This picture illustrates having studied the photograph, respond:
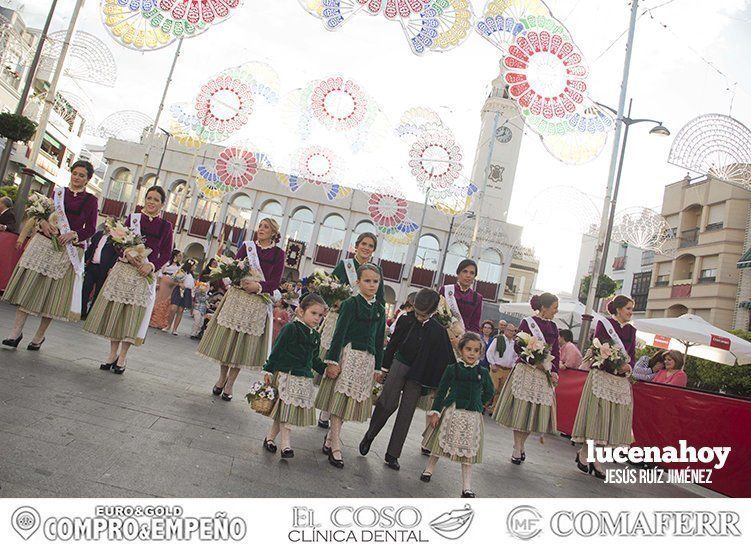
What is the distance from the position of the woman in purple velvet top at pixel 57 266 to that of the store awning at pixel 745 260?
32355 millimetres

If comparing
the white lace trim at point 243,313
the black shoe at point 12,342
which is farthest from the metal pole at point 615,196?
the black shoe at point 12,342

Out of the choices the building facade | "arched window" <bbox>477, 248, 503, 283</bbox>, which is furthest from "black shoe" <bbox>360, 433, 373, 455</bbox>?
"arched window" <bbox>477, 248, 503, 283</bbox>

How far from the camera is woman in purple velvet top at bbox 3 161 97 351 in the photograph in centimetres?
621

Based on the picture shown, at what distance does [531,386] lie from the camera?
694 cm

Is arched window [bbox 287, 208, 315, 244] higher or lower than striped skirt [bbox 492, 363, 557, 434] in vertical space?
higher

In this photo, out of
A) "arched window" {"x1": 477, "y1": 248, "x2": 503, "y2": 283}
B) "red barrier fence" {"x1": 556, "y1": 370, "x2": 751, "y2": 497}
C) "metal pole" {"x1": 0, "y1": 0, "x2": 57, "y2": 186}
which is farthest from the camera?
"arched window" {"x1": 477, "y1": 248, "x2": 503, "y2": 283}

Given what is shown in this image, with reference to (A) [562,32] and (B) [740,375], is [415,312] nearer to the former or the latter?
(A) [562,32]

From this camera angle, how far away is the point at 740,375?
22.5m

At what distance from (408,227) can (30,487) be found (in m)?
20.5

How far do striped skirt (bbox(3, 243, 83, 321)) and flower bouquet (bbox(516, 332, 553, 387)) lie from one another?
5062 millimetres

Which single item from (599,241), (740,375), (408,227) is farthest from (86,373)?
(740,375)

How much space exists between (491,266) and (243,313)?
33.8 metres

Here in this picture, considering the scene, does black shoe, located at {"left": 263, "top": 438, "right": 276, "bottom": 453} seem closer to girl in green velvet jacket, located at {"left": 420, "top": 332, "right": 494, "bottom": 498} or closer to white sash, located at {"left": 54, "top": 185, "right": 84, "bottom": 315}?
girl in green velvet jacket, located at {"left": 420, "top": 332, "right": 494, "bottom": 498}

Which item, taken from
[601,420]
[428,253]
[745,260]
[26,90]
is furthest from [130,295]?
[428,253]
